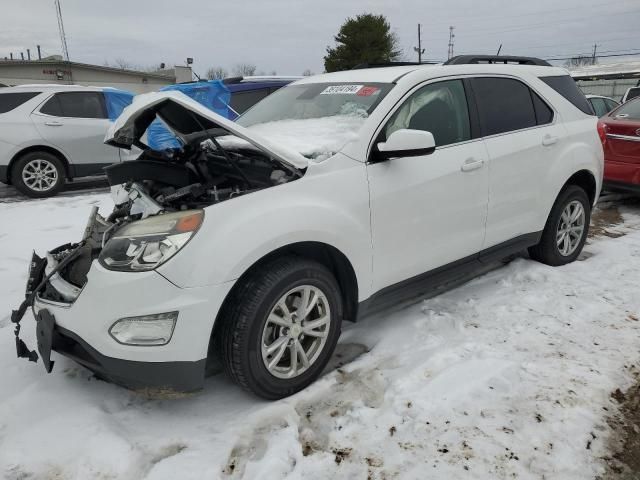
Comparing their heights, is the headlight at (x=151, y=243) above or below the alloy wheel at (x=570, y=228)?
above

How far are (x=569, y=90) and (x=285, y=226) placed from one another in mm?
3220

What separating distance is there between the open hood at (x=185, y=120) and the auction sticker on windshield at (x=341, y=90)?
86 centimetres

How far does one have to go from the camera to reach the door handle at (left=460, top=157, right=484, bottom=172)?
331cm

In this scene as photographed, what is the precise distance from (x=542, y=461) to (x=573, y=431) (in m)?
0.29

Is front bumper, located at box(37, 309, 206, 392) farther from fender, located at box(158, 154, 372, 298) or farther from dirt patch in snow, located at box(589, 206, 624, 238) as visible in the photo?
dirt patch in snow, located at box(589, 206, 624, 238)

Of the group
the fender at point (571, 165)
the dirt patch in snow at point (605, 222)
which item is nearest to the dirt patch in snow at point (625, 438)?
the fender at point (571, 165)

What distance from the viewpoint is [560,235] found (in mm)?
4332

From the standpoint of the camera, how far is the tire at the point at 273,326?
7.79 ft

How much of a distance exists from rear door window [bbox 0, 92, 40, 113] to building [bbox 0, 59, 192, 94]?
787 inches

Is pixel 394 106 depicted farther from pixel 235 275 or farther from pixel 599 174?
pixel 599 174

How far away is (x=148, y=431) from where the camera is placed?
2.42 metres

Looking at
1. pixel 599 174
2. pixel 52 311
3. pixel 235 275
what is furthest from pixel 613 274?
pixel 52 311

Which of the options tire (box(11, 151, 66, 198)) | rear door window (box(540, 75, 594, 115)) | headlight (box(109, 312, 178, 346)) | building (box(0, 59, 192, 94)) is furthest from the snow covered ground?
building (box(0, 59, 192, 94))

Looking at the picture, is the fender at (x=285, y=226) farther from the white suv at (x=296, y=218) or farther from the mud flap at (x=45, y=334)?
the mud flap at (x=45, y=334)
